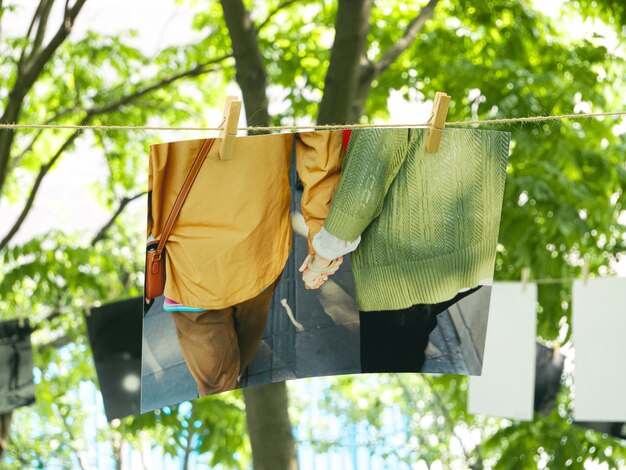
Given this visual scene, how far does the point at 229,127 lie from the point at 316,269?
396 mm

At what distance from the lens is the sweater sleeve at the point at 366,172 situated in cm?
196

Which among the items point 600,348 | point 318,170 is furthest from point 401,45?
point 318,170

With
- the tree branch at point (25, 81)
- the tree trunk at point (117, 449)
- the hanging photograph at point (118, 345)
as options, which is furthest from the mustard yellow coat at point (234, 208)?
the tree trunk at point (117, 449)

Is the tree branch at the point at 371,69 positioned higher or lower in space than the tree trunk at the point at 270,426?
higher

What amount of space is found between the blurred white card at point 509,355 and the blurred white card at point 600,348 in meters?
0.20

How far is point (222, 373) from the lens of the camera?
2039 millimetres

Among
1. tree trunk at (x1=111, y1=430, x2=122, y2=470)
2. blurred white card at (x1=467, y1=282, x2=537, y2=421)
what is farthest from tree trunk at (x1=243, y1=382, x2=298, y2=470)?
tree trunk at (x1=111, y1=430, x2=122, y2=470)

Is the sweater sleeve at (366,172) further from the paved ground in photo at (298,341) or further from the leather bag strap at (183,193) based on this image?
the leather bag strap at (183,193)

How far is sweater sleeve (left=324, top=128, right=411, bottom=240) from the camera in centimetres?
196

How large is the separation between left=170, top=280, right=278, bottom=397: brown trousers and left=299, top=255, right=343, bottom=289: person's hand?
2.9 inches

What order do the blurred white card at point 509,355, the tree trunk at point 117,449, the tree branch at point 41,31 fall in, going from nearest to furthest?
the blurred white card at point 509,355, the tree branch at point 41,31, the tree trunk at point 117,449

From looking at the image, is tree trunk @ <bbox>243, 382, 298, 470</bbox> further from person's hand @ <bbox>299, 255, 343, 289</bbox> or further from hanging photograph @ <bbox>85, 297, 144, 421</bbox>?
person's hand @ <bbox>299, 255, 343, 289</bbox>

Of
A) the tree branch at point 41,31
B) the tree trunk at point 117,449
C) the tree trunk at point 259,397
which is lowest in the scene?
the tree trunk at point 117,449

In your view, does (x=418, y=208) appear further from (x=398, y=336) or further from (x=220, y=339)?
(x=220, y=339)
